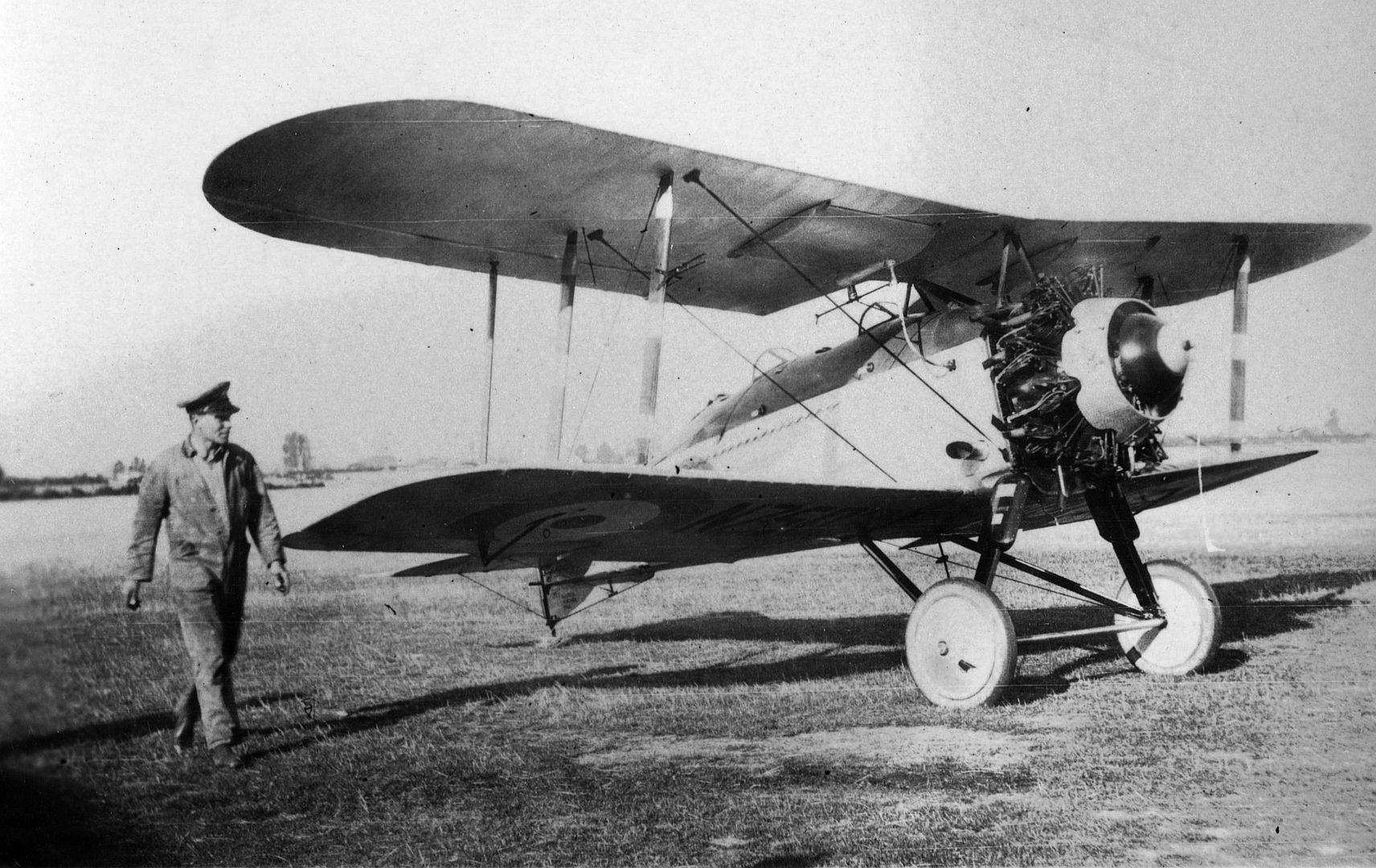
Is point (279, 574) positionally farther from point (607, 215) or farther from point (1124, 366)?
point (1124, 366)

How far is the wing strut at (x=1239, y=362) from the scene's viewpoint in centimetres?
479

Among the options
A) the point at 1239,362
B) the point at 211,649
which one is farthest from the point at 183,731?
the point at 1239,362

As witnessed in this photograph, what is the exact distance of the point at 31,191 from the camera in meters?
3.66

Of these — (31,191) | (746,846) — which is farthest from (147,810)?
(31,191)

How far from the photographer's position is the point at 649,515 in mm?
4254

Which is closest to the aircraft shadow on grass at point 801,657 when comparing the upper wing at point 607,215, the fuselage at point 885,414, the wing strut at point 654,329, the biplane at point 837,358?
the biplane at point 837,358

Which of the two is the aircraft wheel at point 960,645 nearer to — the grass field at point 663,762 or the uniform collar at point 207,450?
the grass field at point 663,762

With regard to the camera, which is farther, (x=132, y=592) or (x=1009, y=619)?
(x=1009, y=619)

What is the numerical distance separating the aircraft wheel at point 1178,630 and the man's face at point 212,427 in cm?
459

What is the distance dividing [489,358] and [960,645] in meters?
3.47

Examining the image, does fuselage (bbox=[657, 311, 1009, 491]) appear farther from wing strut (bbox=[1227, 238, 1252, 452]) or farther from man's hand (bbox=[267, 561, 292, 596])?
man's hand (bbox=[267, 561, 292, 596])

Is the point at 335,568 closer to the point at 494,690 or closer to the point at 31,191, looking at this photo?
the point at 494,690

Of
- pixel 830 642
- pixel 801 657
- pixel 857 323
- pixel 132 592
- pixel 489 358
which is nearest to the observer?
pixel 132 592

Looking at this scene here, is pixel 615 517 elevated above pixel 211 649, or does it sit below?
above
